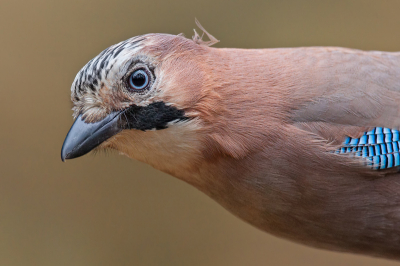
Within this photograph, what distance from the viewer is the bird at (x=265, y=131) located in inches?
95.2

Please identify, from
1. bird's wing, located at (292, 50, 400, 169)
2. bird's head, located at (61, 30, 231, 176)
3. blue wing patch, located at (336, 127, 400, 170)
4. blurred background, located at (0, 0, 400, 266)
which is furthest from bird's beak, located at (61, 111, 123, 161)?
blurred background, located at (0, 0, 400, 266)

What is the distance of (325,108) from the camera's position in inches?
101

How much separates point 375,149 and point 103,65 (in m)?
1.52

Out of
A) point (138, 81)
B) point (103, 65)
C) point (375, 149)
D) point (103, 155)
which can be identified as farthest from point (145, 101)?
point (103, 155)

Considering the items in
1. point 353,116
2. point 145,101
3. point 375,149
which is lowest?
point 145,101

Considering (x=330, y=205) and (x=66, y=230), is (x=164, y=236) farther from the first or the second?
(x=330, y=205)

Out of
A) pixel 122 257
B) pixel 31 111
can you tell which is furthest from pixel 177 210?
pixel 31 111

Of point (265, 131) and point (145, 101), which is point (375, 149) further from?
point (145, 101)

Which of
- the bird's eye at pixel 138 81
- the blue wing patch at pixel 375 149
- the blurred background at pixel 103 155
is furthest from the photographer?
the blurred background at pixel 103 155

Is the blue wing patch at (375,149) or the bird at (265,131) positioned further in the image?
the blue wing patch at (375,149)

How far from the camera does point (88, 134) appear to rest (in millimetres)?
2426

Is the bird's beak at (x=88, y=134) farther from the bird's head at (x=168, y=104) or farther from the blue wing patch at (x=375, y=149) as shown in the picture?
the blue wing patch at (x=375, y=149)

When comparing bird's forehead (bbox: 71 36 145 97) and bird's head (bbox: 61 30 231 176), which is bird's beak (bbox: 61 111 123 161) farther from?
bird's forehead (bbox: 71 36 145 97)

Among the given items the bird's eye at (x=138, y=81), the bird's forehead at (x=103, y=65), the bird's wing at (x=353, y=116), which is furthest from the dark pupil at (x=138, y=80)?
the bird's wing at (x=353, y=116)
